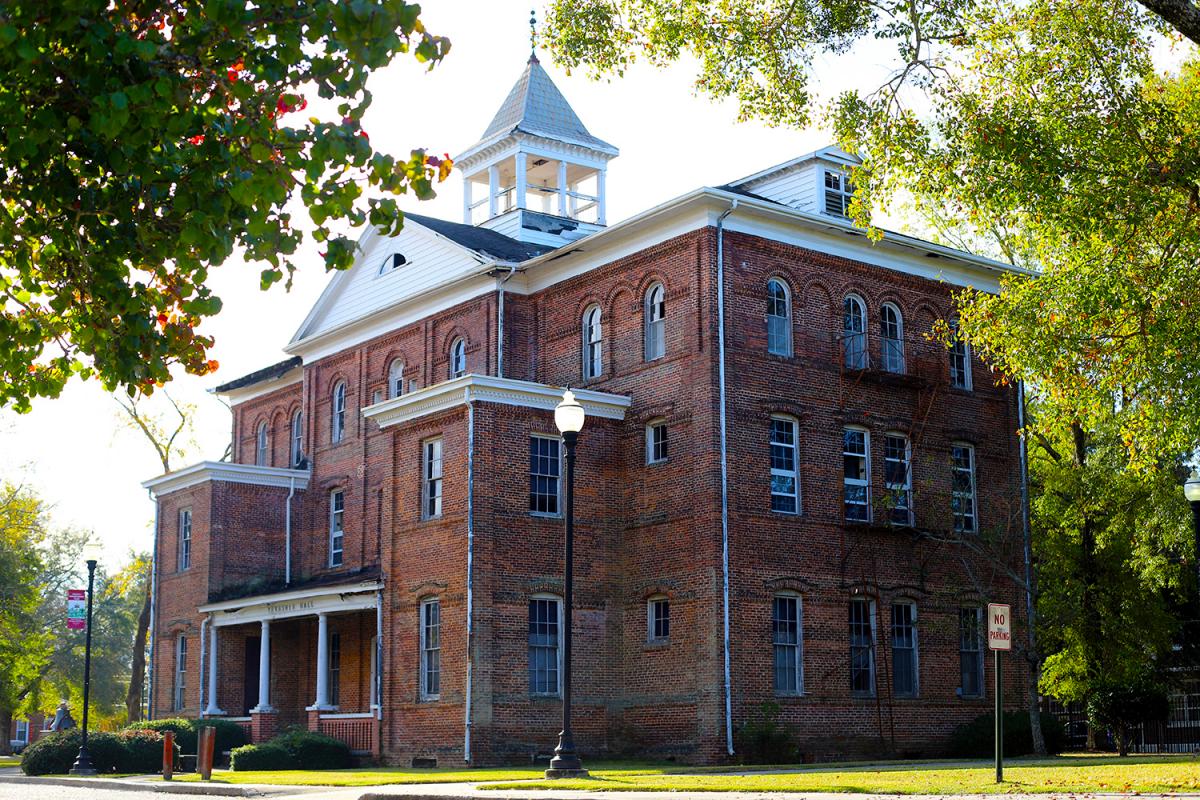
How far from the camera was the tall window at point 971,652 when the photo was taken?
1330 inches

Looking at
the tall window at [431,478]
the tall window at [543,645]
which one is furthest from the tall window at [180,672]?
the tall window at [543,645]

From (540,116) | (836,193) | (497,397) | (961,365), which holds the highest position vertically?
(540,116)

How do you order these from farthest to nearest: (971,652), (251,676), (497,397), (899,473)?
(251,676)
(971,652)
(899,473)
(497,397)

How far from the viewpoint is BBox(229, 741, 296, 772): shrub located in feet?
102

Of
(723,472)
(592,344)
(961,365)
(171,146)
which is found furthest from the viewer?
(961,365)

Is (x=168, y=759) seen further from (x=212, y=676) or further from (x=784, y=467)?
(x=784, y=467)

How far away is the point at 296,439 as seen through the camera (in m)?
45.0

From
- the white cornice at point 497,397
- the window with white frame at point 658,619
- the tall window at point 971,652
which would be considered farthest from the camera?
the tall window at point 971,652

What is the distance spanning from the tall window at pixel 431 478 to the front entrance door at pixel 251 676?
423 inches

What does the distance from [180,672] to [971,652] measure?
2205cm

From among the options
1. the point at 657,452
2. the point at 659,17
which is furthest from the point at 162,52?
the point at 657,452

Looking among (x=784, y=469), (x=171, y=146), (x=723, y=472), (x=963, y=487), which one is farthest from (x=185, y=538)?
(x=171, y=146)

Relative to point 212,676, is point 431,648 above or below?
above

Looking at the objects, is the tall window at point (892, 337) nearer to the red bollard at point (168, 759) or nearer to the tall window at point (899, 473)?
the tall window at point (899, 473)
